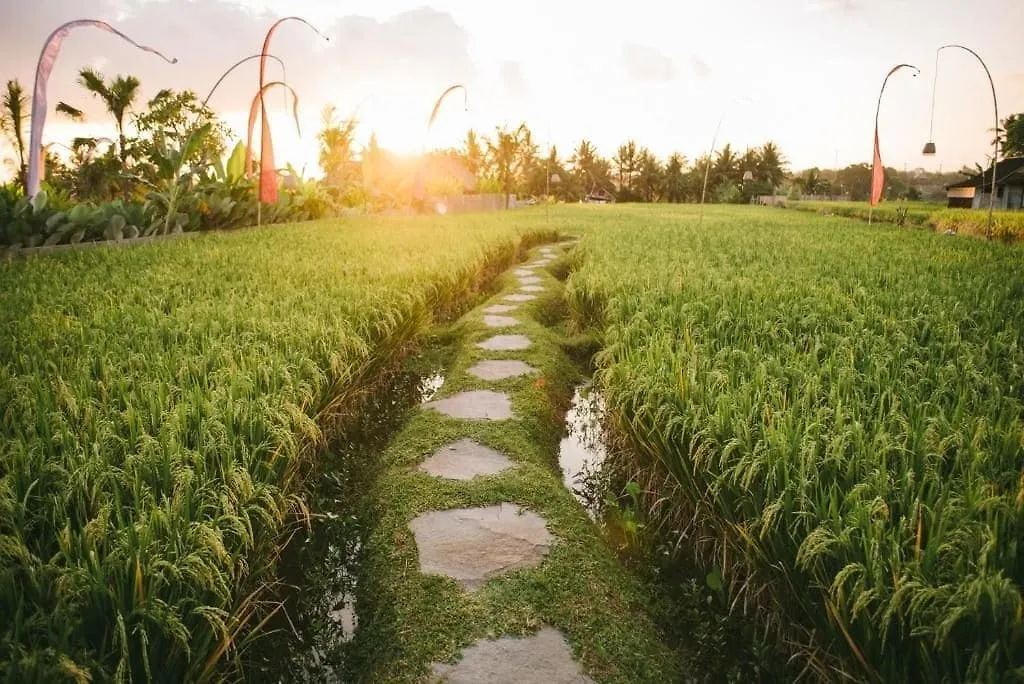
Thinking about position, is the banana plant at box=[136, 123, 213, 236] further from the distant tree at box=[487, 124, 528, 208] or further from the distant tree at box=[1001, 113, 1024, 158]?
the distant tree at box=[1001, 113, 1024, 158]

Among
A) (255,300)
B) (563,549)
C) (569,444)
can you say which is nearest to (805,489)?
(563,549)

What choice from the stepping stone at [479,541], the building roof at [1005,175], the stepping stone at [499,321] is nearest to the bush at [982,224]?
the building roof at [1005,175]

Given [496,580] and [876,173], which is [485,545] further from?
[876,173]

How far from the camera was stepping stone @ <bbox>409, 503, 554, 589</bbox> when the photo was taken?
219cm

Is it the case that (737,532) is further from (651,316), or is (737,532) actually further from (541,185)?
(541,185)

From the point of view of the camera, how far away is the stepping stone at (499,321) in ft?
18.3

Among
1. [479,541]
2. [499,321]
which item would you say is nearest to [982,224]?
[499,321]

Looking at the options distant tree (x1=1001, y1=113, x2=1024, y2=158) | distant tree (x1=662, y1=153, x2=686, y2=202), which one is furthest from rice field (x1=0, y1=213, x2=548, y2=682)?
distant tree (x1=662, y1=153, x2=686, y2=202)

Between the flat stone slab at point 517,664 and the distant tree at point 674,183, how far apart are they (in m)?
60.6

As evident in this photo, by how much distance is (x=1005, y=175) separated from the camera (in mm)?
28078

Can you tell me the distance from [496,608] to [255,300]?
323 centimetres

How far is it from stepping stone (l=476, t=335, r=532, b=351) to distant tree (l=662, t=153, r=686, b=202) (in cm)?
5732

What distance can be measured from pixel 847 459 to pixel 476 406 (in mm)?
2070

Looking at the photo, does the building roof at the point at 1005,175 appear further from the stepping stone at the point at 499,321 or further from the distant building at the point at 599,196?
the distant building at the point at 599,196
